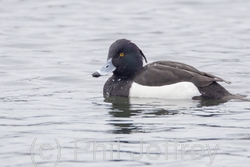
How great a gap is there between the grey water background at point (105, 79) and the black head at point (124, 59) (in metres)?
0.58

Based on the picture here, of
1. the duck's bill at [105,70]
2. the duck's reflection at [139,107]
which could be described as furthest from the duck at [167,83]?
the duck's reflection at [139,107]

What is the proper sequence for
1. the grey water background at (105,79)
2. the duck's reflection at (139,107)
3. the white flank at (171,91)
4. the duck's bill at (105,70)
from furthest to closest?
the duck's bill at (105,70)
the white flank at (171,91)
the duck's reflection at (139,107)
the grey water background at (105,79)

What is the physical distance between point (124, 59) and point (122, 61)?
0.14 feet

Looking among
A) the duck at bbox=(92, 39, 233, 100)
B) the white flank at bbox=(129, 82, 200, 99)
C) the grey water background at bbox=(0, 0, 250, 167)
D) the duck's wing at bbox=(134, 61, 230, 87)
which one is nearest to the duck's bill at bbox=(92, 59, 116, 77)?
the duck at bbox=(92, 39, 233, 100)

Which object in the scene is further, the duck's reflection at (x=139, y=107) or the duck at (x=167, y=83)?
the duck at (x=167, y=83)

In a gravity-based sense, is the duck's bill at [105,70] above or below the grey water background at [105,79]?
above

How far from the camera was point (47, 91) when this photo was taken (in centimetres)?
1211

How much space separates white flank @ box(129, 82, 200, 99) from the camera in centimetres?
1108

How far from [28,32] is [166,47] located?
3.95 m

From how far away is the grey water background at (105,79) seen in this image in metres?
8.20

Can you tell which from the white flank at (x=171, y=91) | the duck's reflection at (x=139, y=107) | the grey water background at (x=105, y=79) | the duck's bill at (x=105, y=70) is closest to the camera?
the grey water background at (x=105, y=79)

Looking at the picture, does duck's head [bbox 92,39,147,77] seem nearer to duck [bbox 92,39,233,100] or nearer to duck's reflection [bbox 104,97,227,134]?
duck [bbox 92,39,233,100]

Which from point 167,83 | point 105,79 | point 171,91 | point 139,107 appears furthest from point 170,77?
point 105,79

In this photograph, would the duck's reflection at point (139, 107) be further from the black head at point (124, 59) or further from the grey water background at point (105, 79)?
the black head at point (124, 59)
